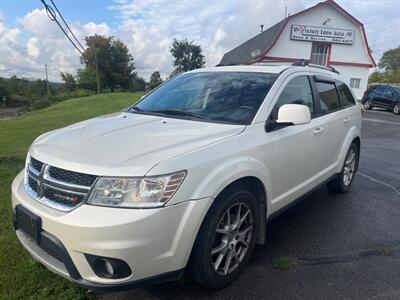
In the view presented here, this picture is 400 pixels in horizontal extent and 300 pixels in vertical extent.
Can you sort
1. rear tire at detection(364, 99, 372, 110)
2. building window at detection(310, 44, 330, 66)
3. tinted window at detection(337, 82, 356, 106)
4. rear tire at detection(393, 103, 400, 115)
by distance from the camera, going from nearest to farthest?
tinted window at detection(337, 82, 356, 106) < rear tire at detection(393, 103, 400, 115) < rear tire at detection(364, 99, 372, 110) < building window at detection(310, 44, 330, 66)

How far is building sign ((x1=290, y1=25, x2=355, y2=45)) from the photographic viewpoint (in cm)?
2886

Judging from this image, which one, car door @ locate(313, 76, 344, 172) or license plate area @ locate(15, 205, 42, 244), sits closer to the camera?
license plate area @ locate(15, 205, 42, 244)

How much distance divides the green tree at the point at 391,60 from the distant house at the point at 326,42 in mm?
43330

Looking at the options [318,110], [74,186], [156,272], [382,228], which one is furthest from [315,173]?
[74,186]

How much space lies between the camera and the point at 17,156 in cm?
659

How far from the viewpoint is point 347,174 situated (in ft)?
16.6

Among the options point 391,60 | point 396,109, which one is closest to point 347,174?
point 396,109

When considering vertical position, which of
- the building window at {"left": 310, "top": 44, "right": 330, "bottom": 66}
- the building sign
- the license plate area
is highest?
the building sign

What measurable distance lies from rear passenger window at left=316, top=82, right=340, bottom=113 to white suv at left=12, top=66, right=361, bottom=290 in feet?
1.51

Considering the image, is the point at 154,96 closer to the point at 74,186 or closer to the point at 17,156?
the point at 74,186

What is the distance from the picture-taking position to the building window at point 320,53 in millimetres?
29938

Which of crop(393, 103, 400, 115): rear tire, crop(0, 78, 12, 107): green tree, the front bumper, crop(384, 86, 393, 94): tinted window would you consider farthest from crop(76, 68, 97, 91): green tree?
the front bumper

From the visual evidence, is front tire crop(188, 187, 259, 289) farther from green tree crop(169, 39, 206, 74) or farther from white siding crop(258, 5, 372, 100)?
green tree crop(169, 39, 206, 74)

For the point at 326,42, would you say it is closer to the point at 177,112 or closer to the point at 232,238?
the point at 177,112
